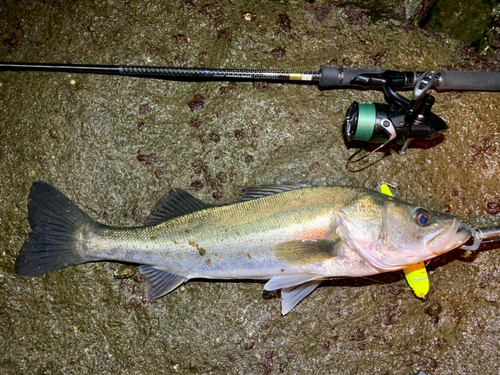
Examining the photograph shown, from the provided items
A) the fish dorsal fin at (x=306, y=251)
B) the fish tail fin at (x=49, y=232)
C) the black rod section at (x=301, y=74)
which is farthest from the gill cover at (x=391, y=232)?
the fish tail fin at (x=49, y=232)

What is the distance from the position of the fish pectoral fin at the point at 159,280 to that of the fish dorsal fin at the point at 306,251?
2.81 feet

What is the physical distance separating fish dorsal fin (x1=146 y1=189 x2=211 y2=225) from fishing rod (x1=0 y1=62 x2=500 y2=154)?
1.06 m

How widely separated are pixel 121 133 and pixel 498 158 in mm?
3394

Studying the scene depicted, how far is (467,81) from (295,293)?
7.69ft

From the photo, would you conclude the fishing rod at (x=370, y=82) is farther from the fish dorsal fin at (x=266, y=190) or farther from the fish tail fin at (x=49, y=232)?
the fish tail fin at (x=49, y=232)

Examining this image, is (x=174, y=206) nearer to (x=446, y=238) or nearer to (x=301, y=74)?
(x=301, y=74)

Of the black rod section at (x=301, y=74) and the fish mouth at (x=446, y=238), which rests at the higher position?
the black rod section at (x=301, y=74)

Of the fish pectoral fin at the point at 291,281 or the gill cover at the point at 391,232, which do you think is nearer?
the gill cover at the point at 391,232

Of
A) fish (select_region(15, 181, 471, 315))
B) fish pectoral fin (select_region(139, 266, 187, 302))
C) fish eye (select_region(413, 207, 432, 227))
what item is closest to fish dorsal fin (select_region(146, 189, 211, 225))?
fish (select_region(15, 181, 471, 315))

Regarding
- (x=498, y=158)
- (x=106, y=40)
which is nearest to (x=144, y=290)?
(x=106, y=40)

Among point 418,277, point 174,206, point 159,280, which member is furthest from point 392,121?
point 159,280

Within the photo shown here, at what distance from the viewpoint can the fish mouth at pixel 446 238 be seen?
8.31 ft

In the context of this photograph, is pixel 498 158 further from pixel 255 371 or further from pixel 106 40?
pixel 106 40

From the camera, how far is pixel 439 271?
3082 mm
